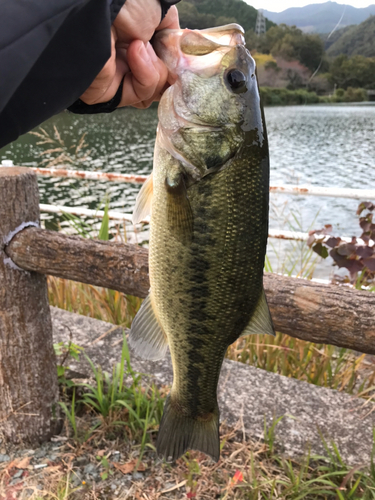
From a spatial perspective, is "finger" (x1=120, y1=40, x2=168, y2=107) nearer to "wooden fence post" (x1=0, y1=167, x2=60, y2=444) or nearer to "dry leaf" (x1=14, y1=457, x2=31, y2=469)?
"wooden fence post" (x1=0, y1=167, x2=60, y2=444)

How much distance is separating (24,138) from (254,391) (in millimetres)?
21974

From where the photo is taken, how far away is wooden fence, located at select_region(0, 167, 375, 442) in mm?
1812

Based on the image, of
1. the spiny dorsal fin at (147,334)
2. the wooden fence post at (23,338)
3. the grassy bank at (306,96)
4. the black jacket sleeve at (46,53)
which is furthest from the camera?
the grassy bank at (306,96)

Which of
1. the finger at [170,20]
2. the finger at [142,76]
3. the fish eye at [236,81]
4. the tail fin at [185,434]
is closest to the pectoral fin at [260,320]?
the tail fin at [185,434]

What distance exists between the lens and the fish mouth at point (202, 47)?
1.28 m

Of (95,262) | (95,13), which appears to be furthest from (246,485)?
(95,13)

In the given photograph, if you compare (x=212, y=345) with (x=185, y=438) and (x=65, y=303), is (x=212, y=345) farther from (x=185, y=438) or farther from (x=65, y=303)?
(x=65, y=303)

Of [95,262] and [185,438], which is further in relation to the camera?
[95,262]

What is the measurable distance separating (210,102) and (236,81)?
10 centimetres

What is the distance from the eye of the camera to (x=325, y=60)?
3.01 meters

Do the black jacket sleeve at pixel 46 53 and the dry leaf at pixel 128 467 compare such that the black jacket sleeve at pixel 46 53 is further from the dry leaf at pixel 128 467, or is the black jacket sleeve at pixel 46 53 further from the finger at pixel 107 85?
the dry leaf at pixel 128 467

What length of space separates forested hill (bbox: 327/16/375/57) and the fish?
71.2 inches

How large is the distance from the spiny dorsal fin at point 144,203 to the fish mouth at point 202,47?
385mm

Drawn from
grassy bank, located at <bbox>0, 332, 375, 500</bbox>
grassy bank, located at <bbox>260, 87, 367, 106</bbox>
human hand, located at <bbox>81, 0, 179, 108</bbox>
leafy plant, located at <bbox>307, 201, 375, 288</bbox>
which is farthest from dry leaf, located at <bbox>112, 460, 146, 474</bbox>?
grassy bank, located at <bbox>260, 87, 367, 106</bbox>
